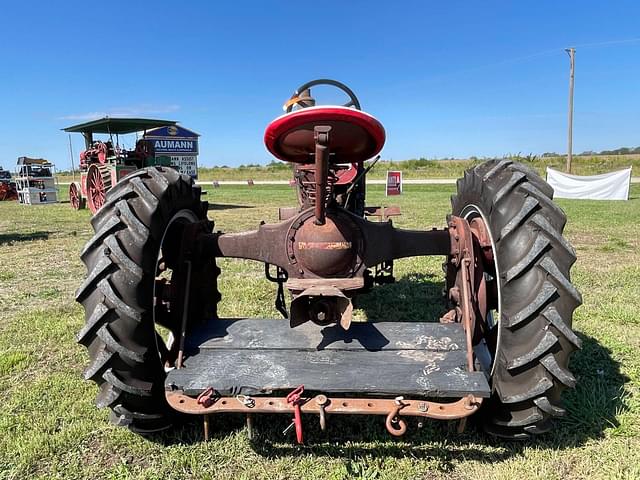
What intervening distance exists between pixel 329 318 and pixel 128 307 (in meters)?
1.03

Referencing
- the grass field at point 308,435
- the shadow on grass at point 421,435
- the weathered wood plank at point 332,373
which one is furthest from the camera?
the shadow on grass at point 421,435

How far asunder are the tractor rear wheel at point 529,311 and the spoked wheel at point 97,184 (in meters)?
13.8

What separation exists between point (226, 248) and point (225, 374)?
0.97 m

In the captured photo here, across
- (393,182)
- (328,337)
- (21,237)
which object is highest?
(393,182)

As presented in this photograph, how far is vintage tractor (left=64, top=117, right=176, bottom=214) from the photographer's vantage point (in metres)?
14.3

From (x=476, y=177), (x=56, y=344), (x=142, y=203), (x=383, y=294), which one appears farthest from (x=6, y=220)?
(x=476, y=177)

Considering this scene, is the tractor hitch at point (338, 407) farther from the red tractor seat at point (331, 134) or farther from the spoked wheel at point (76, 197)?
the spoked wheel at point (76, 197)

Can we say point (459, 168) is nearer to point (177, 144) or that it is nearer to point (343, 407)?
point (177, 144)

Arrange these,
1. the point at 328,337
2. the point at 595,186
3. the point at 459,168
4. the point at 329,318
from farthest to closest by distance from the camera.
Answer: the point at 459,168, the point at 595,186, the point at 328,337, the point at 329,318

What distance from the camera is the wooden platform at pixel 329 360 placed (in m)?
2.21

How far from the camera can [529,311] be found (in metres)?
2.18

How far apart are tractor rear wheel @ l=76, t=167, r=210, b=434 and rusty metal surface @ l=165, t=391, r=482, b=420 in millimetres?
319

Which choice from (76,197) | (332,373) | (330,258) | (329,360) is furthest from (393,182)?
(332,373)

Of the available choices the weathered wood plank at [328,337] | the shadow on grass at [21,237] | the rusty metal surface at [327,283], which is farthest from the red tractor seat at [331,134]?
the shadow on grass at [21,237]
